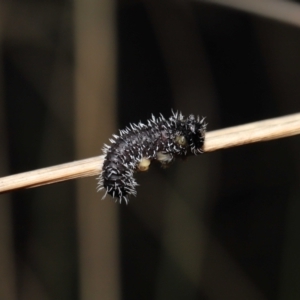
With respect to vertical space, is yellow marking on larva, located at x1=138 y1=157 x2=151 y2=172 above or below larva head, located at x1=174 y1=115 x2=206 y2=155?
below

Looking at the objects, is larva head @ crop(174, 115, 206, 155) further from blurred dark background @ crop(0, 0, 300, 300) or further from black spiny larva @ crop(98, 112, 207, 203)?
blurred dark background @ crop(0, 0, 300, 300)

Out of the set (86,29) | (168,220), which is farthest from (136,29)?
(168,220)

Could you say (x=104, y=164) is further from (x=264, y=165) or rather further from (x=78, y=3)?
(x=264, y=165)

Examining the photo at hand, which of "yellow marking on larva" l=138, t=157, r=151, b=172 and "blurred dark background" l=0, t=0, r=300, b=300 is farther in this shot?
"blurred dark background" l=0, t=0, r=300, b=300

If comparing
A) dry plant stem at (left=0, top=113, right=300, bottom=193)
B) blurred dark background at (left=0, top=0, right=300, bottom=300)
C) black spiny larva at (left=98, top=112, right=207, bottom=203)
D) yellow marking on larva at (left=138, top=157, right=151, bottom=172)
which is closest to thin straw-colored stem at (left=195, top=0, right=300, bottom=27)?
blurred dark background at (left=0, top=0, right=300, bottom=300)

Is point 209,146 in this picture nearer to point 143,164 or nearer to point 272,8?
point 143,164

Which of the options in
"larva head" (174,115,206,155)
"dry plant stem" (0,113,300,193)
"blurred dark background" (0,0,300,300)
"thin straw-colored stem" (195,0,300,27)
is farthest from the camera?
"blurred dark background" (0,0,300,300)
